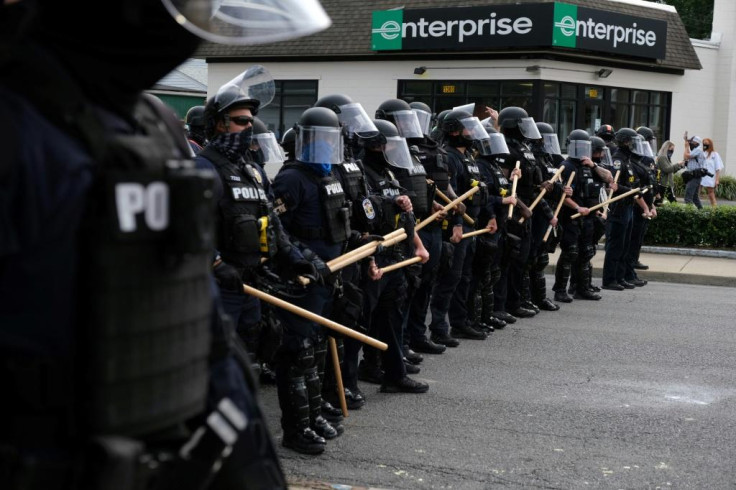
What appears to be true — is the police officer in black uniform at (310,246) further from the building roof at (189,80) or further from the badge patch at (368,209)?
the building roof at (189,80)

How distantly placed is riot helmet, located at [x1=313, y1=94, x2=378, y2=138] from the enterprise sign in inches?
719

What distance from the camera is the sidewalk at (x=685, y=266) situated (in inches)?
582

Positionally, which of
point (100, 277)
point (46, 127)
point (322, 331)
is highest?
point (46, 127)

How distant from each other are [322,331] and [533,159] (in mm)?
5902

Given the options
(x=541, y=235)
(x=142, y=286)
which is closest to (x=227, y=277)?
(x=142, y=286)

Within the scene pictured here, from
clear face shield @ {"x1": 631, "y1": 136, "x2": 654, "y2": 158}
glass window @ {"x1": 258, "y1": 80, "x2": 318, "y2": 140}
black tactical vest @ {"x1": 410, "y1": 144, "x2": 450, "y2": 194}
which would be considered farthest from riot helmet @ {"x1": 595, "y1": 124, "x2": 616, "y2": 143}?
glass window @ {"x1": 258, "y1": 80, "x2": 318, "y2": 140}

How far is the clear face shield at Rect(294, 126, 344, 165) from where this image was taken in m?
6.67

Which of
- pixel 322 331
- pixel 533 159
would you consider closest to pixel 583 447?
pixel 322 331

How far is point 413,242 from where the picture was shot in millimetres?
8109

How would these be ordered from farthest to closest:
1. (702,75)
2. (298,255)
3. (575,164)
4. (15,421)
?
(702,75) → (575,164) → (298,255) → (15,421)

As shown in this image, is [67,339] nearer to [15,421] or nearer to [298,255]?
[15,421]

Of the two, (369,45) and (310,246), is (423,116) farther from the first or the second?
(369,45)

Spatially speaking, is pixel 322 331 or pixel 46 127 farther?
pixel 322 331

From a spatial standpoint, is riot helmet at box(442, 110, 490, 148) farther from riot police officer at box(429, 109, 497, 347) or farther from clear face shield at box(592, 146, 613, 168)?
clear face shield at box(592, 146, 613, 168)
